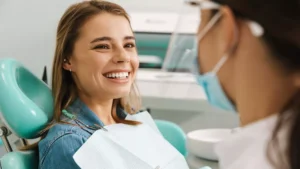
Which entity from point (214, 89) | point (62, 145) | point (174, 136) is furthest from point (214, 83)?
point (174, 136)

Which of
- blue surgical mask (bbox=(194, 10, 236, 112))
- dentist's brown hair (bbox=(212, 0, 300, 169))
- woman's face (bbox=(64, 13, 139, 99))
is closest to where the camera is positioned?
dentist's brown hair (bbox=(212, 0, 300, 169))

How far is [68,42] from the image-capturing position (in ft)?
4.91

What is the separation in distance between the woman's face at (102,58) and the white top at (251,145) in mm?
671

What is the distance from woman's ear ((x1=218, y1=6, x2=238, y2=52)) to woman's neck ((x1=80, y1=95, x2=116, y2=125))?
0.80 meters

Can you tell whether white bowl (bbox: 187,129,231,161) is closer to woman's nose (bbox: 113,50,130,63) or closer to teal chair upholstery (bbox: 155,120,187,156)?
teal chair upholstery (bbox: 155,120,187,156)

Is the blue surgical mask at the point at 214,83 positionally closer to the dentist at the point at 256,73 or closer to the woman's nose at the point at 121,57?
the dentist at the point at 256,73

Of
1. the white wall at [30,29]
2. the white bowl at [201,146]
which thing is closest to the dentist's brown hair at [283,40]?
the white bowl at [201,146]

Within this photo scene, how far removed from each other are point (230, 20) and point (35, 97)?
39.4 inches

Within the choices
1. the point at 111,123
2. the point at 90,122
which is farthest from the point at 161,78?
the point at 90,122

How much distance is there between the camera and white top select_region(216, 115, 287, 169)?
0.79 m

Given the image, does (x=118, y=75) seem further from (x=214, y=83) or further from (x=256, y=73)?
(x=256, y=73)

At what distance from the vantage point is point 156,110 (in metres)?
2.34

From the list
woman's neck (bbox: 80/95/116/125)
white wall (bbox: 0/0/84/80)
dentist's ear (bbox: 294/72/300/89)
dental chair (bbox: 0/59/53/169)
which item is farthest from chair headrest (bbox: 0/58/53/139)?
dentist's ear (bbox: 294/72/300/89)

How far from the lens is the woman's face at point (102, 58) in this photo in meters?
1.46
